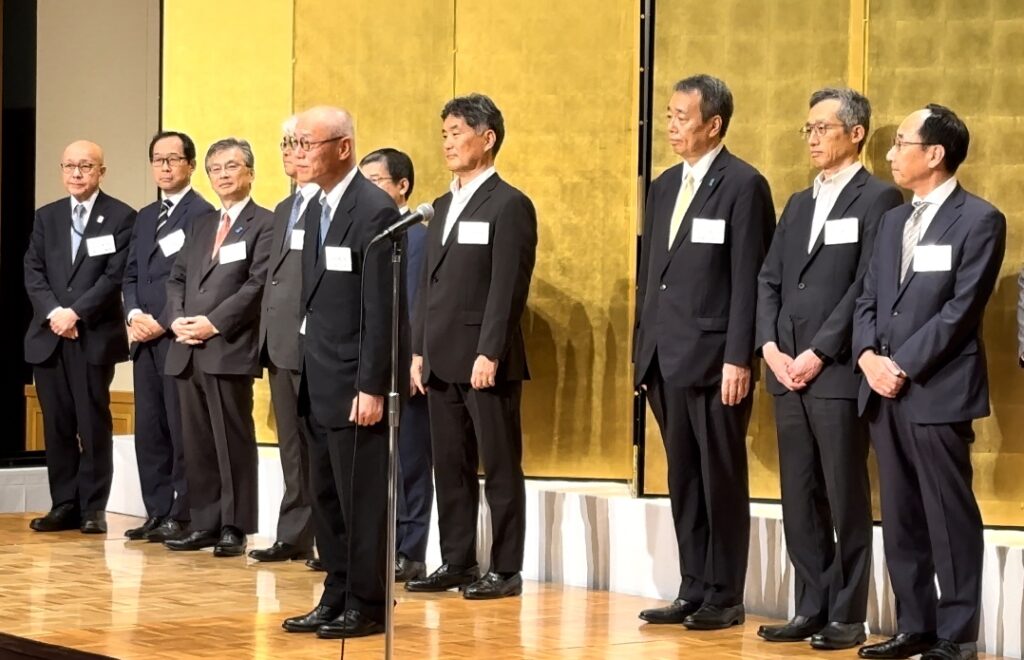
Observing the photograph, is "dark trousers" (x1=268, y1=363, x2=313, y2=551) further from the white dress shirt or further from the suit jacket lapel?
the suit jacket lapel

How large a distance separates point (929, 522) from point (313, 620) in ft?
6.23

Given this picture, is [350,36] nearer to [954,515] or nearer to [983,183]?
[983,183]

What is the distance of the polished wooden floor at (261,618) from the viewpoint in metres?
4.83

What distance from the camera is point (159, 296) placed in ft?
23.8

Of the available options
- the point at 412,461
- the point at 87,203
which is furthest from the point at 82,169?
the point at 412,461

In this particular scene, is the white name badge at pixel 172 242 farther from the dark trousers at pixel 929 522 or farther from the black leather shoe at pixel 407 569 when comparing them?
the dark trousers at pixel 929 522

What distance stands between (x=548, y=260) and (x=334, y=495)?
215 cm

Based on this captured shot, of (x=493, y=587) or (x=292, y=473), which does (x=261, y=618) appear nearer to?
(x=493, y=587)

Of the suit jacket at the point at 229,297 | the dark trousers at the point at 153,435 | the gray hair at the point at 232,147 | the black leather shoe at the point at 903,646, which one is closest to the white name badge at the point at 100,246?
the dark trousers at the point at 153,435

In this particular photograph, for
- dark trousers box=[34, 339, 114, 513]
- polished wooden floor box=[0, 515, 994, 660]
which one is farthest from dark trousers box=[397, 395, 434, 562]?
dark trousers box=[34, 339, 114, 513]

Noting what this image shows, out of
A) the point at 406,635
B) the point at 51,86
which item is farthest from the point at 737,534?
the point at 51,86

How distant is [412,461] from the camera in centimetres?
645

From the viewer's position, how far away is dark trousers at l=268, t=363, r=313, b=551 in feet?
21.8

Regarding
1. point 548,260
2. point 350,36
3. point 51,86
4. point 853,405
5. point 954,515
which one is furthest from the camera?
point 51,86
